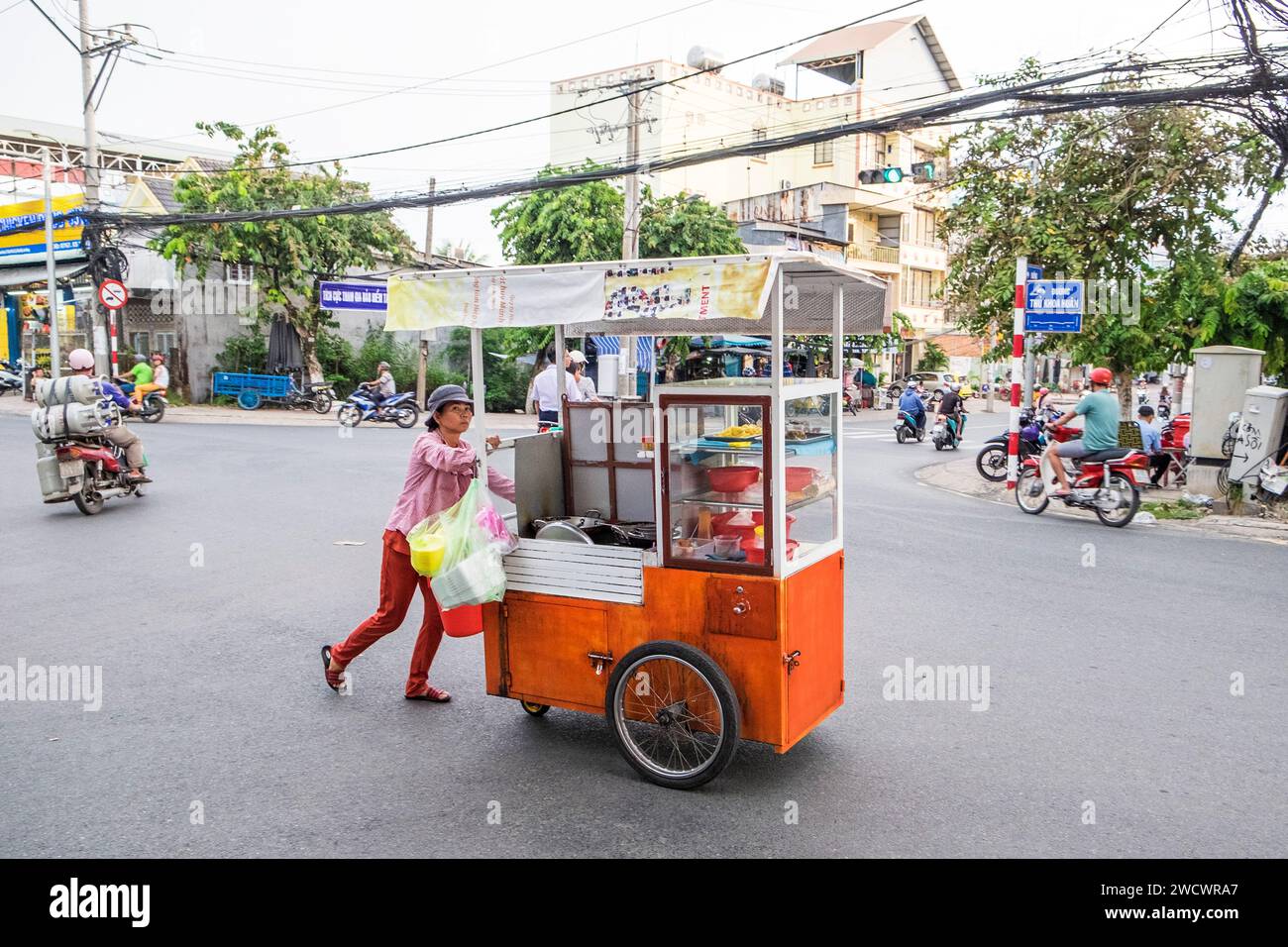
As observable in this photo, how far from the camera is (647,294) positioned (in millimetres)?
4000

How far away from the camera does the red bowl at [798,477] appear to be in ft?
13.8

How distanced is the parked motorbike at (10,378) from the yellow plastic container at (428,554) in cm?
3216

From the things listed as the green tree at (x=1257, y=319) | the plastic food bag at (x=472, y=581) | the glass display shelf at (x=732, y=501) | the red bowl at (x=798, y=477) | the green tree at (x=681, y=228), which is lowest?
the plastic food bag at (x=472, y=581)

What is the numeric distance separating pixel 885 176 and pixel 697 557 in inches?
487

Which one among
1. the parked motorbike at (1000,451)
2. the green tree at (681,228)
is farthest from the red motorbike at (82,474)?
the green tree at (681,228)

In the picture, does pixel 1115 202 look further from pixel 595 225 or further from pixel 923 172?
pixel 595 225

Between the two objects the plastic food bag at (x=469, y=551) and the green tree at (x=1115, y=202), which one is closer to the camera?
the plastic food bag at (x=469, y=551)

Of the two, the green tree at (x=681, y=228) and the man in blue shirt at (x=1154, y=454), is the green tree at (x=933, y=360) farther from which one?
the man in blue shirt at (x=1154, y=454)

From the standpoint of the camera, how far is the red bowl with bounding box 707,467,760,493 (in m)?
4.19

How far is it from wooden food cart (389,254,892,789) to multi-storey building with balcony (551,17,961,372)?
3256cm

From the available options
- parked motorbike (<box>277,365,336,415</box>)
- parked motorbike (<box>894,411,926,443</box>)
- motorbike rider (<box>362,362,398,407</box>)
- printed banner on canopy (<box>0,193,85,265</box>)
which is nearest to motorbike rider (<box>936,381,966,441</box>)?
parked motorbike (<box>894,411,926,443</box>)

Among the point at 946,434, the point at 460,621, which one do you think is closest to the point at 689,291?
the point at 460,621

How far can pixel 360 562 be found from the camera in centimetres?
833
